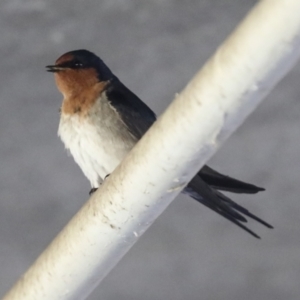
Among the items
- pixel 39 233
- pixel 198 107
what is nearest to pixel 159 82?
pixel 39 233

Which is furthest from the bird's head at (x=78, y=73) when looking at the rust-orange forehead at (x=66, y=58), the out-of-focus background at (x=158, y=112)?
the out-of-focus background at (x=158, y=112)

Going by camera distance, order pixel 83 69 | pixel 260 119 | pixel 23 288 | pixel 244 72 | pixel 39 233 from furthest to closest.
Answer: pixel 39 233 → pixel 260 119 → pixel 83 69 → pixel 23 288 → pixel 244 72

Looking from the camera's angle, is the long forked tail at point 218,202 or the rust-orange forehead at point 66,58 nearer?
the long forked tail at point 218,202

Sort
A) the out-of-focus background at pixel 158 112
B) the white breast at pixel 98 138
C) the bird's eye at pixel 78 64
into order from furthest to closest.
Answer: the out-of-focus background at pixel 158 112
the bird's eye at pixel 78 64
the white breast at pixel 98 138

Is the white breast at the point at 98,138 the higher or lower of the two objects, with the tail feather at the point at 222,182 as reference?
lower

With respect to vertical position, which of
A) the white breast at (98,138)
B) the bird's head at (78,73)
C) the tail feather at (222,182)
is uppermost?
the bird's head at (78,73)

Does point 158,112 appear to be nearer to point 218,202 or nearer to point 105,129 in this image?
point 105,129

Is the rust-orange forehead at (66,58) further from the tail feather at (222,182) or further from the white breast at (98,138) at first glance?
the tail feather at (222,182)

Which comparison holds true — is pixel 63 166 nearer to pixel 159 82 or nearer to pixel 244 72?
pixel 159 82
